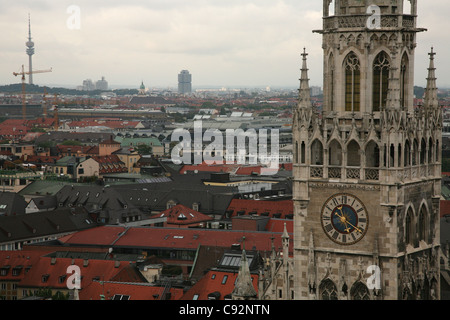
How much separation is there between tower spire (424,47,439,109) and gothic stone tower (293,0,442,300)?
0.09 ft

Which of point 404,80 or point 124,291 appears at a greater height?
point 404,80

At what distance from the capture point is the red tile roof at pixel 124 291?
67250 millimetres

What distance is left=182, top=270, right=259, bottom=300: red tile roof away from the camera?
6619 centimetres

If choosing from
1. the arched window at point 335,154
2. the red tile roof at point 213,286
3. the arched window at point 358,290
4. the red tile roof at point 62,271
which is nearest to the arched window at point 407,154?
the arched window at point 335,154

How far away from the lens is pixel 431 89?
112 feet

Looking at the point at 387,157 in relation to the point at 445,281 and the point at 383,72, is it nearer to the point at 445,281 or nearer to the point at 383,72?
the point at 383,72

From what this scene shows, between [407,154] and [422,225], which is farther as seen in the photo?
[422,225]

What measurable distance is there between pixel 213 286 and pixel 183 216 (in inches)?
1613

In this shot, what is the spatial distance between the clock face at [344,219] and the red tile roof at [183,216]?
73276 mm

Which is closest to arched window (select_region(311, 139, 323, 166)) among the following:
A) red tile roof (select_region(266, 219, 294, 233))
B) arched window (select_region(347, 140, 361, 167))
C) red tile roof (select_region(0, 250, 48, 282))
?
arched window (select_region(347, 140, 361, 167))

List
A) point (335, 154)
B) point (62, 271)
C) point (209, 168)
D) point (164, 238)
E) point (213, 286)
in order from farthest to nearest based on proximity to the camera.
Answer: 1. point (209, 168)
2. point (164, 238)
3. point (62, 271)
4. point (213, 286)
5. point (335, 154)

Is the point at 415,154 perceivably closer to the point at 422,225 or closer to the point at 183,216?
the point at 422,225

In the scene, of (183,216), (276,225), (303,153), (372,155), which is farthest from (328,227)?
(183,216)

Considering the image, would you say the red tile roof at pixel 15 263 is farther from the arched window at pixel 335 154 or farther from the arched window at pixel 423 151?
the arched window at pixel 423 151
